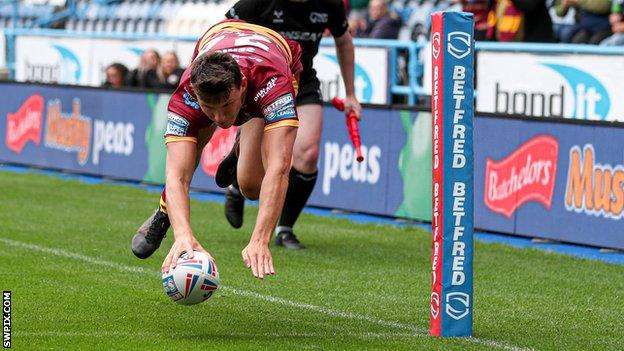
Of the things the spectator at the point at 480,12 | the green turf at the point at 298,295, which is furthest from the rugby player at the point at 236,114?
the spectator at the point at 480,12

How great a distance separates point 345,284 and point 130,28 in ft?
56.6

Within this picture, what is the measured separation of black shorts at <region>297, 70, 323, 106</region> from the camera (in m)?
11.1

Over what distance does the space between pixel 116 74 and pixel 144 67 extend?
0.50 meters

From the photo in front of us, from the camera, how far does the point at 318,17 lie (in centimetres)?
1108

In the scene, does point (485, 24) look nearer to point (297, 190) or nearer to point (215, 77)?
point (297, 190)

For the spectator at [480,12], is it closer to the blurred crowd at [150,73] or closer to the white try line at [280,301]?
the blurred crowd at [150,73]

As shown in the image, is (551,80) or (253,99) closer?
(253,99)

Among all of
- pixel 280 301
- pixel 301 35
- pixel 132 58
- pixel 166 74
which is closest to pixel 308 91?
pixel 301 35

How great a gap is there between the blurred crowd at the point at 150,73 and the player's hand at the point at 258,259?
35.3 feet

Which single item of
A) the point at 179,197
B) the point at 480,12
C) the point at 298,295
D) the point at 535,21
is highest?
the point at 480,12

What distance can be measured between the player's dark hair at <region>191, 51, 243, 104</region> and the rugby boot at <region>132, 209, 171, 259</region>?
170 centimetres

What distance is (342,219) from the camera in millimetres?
14594

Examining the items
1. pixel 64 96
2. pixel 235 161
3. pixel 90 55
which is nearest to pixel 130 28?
pixel 90 55

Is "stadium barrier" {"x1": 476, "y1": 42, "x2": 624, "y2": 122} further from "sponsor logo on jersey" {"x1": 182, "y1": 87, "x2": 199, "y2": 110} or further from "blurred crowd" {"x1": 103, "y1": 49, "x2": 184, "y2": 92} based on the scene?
"sponsor logo on jersey" {"x1": 182, "y1": 87, "x2": 199, "y2": 110}
